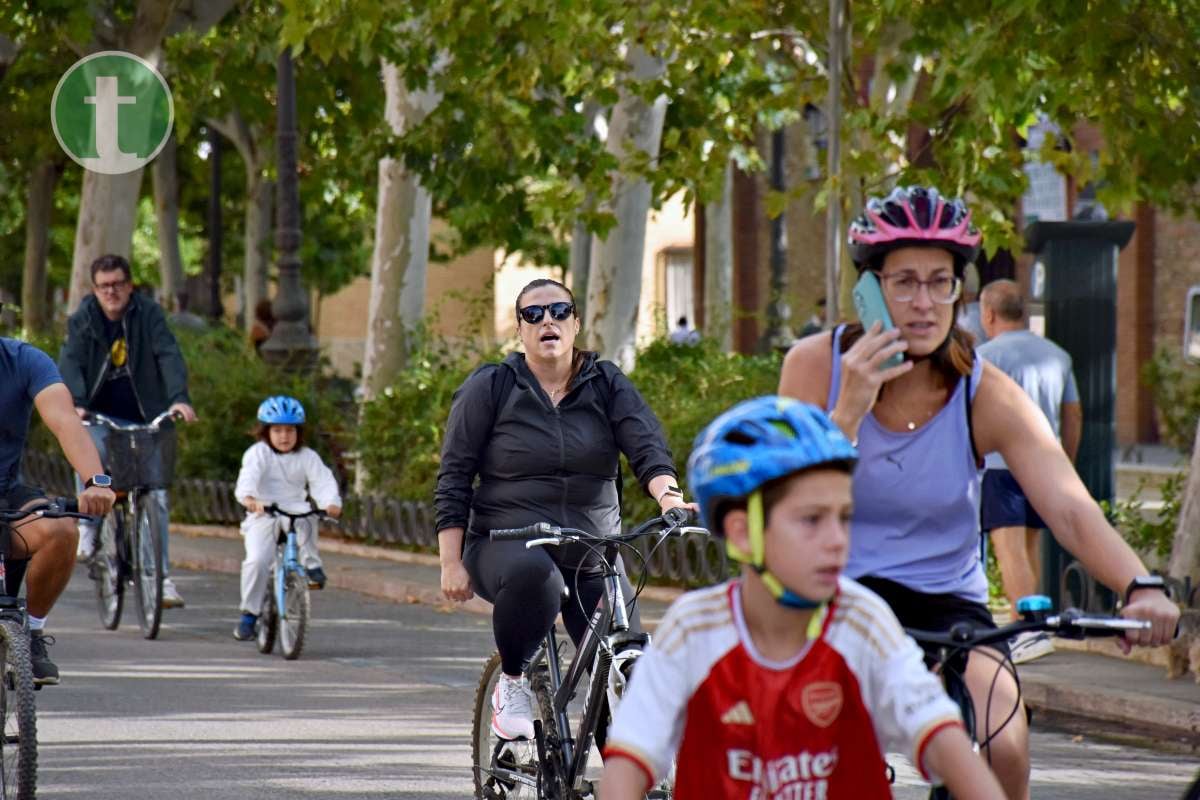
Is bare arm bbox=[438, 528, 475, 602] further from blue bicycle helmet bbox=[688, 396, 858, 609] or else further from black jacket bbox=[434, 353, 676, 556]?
blue bicycle helmet bbox=[688, 396, 858, 609]

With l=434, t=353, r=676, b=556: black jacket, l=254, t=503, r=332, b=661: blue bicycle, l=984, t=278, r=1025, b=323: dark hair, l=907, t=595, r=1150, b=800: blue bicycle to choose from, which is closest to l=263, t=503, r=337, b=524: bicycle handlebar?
l=254, t=503, r=332, b=661: blue bicycle

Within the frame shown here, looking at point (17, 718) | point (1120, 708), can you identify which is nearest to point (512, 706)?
point (17, 718)

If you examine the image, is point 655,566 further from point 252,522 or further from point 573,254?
point 573,254

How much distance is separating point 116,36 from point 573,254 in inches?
398

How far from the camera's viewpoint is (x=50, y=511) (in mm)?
7047

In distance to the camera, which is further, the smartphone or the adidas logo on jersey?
the smartphone

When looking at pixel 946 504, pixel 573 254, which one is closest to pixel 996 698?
pixel 946 504

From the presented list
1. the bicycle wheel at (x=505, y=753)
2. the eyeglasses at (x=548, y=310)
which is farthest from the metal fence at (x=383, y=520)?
the eyeglasses at (x=548, y=310)

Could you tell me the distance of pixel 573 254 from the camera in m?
31.1

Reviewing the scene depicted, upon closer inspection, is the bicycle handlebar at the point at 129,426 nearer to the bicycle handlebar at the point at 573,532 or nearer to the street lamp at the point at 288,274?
the bicycle handlebar at the point at 573,532

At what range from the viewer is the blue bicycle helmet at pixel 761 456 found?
3.21 metres

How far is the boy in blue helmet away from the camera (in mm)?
3234

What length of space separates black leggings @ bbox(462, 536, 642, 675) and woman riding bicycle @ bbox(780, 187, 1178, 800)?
1936 millimetres

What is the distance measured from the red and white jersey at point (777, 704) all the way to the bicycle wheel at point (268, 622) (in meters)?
8.70
